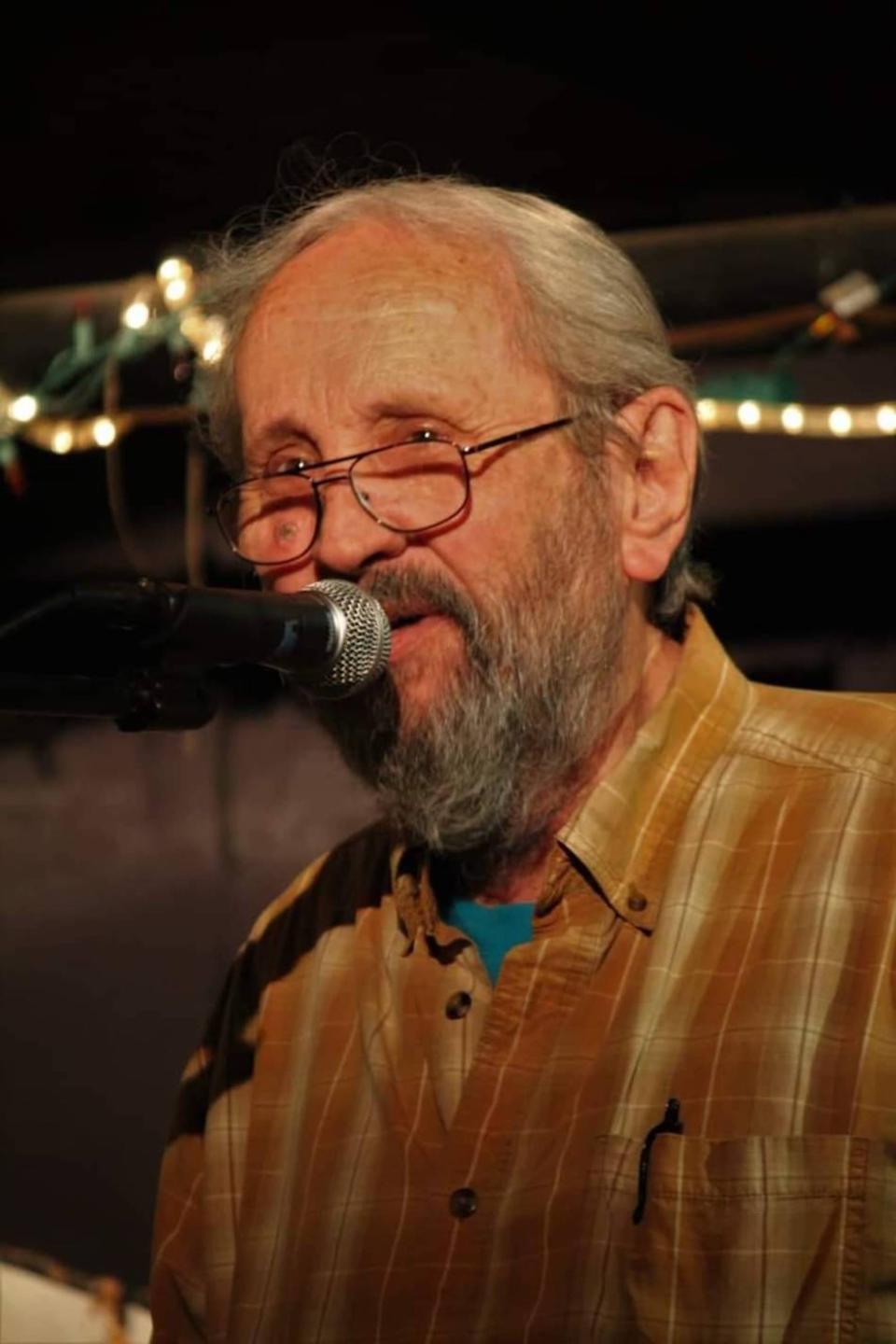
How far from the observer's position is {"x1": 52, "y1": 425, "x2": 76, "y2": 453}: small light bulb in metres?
3.52

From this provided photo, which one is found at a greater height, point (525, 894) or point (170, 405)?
point (170, 405)

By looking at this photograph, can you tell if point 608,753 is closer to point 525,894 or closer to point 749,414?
point 525,894

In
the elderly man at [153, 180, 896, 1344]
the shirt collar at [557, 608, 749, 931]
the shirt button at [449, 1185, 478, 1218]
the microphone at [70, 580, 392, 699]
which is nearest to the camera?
the microphone at [70, 580, 392, 699]

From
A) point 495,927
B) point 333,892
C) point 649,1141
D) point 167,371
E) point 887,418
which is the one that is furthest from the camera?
point 167,371

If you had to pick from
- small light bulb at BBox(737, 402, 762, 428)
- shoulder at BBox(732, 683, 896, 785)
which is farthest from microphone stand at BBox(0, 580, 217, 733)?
small light bulb at BBox(737, 402, 762, 428)

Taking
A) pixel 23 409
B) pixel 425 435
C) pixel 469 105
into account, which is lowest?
pixel 425 435

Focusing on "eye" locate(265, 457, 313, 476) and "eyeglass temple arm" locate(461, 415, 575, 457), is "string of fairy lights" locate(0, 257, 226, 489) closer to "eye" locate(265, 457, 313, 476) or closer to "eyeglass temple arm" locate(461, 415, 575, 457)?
"eye" locate(265, 457, 313, 476)

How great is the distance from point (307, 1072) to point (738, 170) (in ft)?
5.41

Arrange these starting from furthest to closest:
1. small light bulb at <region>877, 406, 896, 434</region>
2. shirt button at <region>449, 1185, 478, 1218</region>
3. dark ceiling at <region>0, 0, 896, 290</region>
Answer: small light bulb at <region>877, 406, 896, 434</region>, dark ceiling at <region>0, 0, 896, 290</region>, shirt button at <region>449, 1185, 478, 1218</region>

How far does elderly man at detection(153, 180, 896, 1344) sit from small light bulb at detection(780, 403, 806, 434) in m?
0.83

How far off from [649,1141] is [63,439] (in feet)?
7.34

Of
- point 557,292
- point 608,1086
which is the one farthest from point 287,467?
point 608,1086

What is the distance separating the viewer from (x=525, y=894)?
2.06 metres

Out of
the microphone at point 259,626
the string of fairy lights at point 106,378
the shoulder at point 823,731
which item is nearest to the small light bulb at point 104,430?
the string of fairy lights at point 106,378
